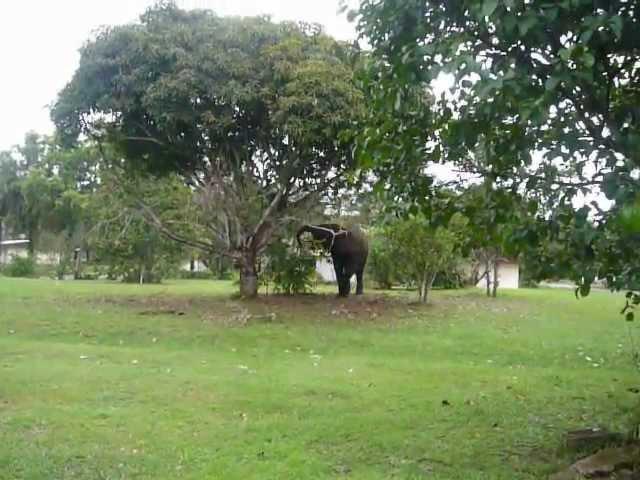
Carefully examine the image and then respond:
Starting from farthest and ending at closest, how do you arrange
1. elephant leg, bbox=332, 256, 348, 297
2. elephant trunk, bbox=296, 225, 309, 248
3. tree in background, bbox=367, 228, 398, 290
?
elephant leg, bbox=332, 256, 348, 297
tree in background, bbox=367, 228, 398, 290
elephant trunk, bbox=296, 225, 309, 248

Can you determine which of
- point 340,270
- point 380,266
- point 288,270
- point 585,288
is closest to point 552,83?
point 585,288

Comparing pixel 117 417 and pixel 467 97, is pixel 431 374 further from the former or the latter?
pixel 467 97

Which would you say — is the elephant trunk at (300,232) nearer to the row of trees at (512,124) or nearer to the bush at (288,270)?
the bush at (288,270)

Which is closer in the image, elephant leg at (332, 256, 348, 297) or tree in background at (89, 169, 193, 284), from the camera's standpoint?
tree in background at (89, 169, 193, 284)

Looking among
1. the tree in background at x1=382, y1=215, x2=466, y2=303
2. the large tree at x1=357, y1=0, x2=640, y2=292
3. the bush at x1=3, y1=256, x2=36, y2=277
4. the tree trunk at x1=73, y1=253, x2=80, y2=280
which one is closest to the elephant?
the tree in background at x1=382, y1=215, x2=466, y2=303

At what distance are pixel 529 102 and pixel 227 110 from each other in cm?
1124

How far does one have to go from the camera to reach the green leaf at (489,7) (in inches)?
94.1

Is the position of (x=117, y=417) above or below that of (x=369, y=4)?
below

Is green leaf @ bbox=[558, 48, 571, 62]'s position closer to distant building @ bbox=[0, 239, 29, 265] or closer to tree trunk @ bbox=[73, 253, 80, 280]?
tree trunk @ bbox=[73, 253, 80, 280]

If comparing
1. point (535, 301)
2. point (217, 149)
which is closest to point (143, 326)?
point (217, 149)

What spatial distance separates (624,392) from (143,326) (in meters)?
7.76

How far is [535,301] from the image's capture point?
18953mm

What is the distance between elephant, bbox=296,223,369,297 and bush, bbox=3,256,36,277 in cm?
1719

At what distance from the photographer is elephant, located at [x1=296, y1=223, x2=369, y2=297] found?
17219 mm
